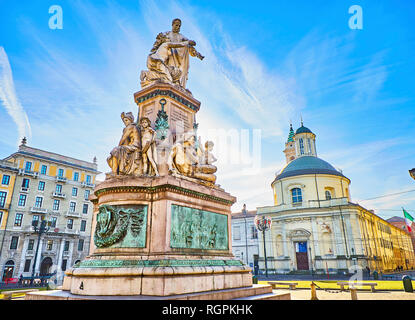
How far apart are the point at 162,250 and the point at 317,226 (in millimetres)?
37329

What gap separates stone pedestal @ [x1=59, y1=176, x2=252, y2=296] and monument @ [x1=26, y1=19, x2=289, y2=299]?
0.02 meters

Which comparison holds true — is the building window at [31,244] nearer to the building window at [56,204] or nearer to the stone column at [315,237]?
the building window at [56,204]

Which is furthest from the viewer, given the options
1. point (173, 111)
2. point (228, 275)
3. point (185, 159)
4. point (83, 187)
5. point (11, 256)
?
point (83, 187)

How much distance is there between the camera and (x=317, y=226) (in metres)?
39.0

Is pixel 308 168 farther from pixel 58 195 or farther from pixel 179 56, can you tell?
pixel 179 56

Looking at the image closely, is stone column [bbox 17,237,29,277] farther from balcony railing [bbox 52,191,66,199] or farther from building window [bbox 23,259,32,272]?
balcony railing [bbox 52,191,66,199]

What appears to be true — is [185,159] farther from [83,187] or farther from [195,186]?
[83,187]

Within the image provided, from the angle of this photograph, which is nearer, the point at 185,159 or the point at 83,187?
the point at 185,159

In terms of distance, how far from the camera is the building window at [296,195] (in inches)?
1695

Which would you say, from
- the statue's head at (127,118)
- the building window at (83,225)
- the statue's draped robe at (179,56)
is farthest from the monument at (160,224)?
the building window at (83,225)

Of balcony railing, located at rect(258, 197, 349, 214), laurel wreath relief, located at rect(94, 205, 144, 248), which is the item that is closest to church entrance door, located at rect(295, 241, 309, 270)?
balcony railing, located at rect(258, 197, 349, 214)
